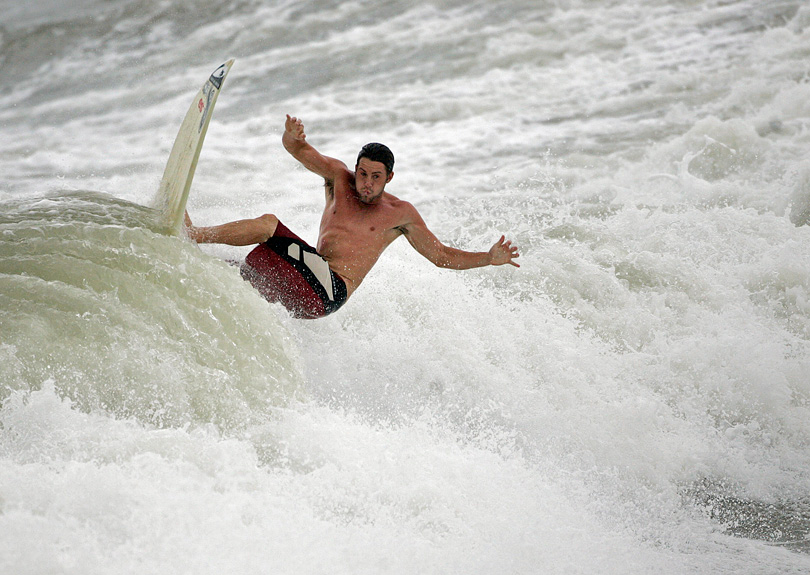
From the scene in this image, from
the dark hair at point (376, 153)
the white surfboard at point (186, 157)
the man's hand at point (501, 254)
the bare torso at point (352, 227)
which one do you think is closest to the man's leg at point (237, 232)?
the white surfboard at point (186, 157)

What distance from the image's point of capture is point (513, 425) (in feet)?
10.6

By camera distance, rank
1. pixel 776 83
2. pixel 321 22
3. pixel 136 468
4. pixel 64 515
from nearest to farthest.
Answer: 1. pixel 64 515
2. pixel 136 468
3. pixel 776 83
4. pixel 321 22

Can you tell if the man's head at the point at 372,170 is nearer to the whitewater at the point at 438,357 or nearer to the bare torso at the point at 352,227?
the bare torso at the point at 352,227

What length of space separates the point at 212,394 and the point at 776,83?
276 inches

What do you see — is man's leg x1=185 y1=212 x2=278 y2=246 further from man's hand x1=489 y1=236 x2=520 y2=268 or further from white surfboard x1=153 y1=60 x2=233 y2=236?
man's hand x1=489 y1=236 x2=520 y2=268

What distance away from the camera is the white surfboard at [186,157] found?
2869 mm

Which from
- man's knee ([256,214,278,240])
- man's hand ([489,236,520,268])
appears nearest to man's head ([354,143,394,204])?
man's knee ([256,214,278,240])

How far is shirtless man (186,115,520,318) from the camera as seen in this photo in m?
3.04

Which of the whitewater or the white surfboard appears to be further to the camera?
the white surfboard

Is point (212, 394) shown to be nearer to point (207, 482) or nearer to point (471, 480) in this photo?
point (207, 482)

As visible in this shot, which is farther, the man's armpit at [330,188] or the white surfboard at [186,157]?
the man's armpit at [330,188]

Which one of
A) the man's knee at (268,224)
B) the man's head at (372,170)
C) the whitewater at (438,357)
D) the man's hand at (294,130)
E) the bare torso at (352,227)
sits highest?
the man's hand at (294,130)

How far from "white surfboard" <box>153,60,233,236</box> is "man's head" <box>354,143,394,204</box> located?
602 mm

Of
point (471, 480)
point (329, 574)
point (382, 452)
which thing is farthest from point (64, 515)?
point (471, 480)
